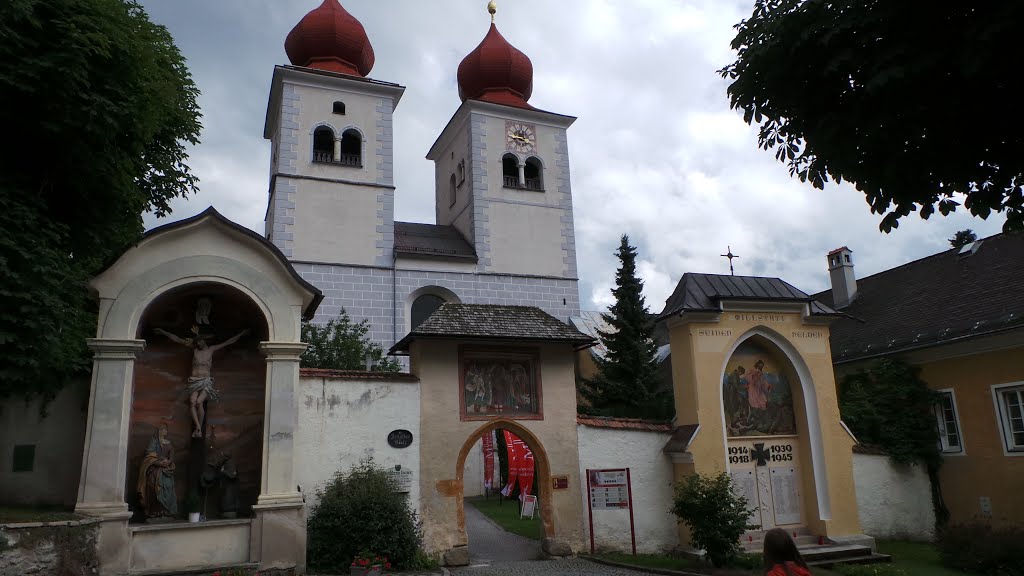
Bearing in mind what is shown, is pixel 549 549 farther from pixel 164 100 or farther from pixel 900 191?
pixel 164 100

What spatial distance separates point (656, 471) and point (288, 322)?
7.90 meters

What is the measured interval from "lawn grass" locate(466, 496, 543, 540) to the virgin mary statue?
6686mm

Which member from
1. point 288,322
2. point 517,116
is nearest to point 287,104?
point 517,116

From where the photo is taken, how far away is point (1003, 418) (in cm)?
1653

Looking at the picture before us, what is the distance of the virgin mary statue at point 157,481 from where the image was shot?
37.2 ft

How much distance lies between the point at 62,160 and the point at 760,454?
14.0 m

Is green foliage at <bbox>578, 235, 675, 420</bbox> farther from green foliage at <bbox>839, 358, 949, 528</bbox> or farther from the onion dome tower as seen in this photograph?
the onion dome tower

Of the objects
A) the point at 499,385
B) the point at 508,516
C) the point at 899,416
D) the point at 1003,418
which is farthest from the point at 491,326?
the point at 1003,418

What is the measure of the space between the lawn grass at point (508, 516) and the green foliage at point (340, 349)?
5.34 meters

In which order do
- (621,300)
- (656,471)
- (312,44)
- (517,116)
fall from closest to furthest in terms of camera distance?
(656,471), (621,300), (312,44), (517,116)

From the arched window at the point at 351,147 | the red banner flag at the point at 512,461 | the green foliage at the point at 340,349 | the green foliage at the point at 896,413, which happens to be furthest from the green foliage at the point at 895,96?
the arched window at the point at 351,147

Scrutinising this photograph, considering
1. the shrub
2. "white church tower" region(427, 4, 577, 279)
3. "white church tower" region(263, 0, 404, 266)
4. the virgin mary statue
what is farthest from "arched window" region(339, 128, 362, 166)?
the shrub

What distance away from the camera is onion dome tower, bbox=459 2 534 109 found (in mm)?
33000

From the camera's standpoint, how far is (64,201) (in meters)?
11.6
